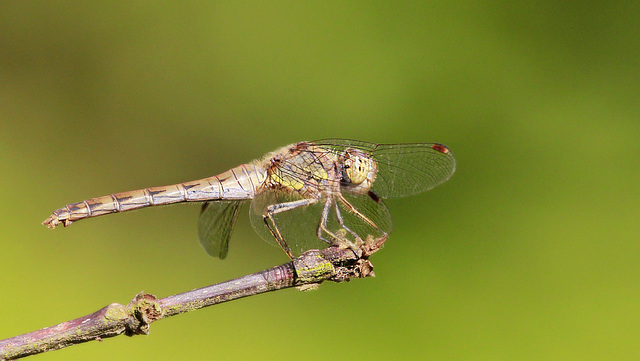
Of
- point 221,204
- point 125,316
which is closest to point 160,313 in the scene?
point 125,316

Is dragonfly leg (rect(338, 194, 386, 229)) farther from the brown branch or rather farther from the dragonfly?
the brown branch

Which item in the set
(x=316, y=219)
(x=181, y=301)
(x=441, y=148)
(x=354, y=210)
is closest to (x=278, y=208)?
(x=316, y=219)

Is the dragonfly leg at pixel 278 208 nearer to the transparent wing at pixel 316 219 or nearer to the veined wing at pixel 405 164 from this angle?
the transparent wing at pixel 316 219

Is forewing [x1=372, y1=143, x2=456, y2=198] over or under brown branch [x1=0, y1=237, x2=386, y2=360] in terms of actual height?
over

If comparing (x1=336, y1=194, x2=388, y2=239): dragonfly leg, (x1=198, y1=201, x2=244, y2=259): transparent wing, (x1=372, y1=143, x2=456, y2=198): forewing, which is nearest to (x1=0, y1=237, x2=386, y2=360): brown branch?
(x1=336, y1=194, x2=388, y2=239): dragonfly leg

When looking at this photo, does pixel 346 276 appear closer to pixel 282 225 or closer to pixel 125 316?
pixel 125 316

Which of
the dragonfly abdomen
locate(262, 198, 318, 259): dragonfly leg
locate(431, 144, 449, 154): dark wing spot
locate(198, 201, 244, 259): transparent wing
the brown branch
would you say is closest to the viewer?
the brown branch
